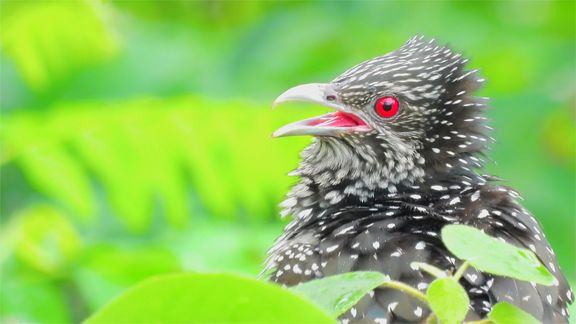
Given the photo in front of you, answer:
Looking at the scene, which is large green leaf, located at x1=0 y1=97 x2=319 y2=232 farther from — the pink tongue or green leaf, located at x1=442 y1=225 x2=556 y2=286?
green leaf, located at x1=442 y1=225 x2=556 y2=286

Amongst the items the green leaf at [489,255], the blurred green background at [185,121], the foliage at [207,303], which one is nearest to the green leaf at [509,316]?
the green leaf at [489,255]

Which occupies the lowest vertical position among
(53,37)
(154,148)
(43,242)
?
(43,242)

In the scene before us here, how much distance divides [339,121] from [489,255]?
2505 millimetres

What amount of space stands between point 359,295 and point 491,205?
1.97 metres

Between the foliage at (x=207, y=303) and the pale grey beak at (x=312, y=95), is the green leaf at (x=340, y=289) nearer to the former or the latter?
the foliage at (x=207, y=303)

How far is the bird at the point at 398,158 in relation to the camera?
383cm

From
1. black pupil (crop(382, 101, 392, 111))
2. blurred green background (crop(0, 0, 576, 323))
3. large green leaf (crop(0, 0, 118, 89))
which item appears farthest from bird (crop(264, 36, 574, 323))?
large green leaf (crop(0, 0, 118, 89))

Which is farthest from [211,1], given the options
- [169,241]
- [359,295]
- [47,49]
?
[359,295]

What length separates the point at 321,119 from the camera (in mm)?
4484

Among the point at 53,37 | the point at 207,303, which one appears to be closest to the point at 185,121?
the point at 53,37

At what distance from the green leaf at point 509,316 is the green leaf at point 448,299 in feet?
0.32

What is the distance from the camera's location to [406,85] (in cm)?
435

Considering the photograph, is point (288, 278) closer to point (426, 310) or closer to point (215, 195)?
point (426, 310)

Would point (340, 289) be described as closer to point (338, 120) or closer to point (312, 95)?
point (312, 95)
